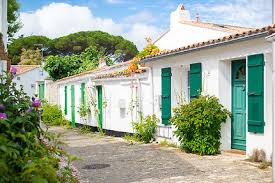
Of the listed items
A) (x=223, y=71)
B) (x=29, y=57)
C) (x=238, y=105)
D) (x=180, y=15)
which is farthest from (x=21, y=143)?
(x=29, y=57)

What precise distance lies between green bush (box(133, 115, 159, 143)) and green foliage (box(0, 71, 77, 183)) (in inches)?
380

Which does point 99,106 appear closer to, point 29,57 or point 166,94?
point 166,94

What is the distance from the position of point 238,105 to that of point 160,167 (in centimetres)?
280

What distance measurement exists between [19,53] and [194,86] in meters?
42.4

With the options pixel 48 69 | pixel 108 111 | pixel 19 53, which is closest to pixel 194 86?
pixel 108 111

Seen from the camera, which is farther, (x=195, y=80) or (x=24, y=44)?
(x=24, y=44)

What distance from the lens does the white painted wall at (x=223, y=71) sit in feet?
29.8

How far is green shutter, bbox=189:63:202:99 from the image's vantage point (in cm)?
1142

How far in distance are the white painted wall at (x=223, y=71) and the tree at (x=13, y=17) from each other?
908cm

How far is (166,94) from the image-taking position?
13062 mm

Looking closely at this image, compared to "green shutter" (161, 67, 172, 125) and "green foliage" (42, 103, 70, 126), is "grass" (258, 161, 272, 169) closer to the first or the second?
"green shutter" (161, 67, 172, 125)

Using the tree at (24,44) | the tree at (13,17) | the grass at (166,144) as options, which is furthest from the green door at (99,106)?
the tree at (24,44)

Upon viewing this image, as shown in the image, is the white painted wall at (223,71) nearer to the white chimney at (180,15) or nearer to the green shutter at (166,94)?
the green shutter at (166,94)

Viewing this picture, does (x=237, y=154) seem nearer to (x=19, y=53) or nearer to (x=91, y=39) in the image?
(x=91, y=39)
